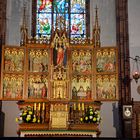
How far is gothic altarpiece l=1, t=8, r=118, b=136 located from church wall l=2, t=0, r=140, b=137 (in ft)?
8.35

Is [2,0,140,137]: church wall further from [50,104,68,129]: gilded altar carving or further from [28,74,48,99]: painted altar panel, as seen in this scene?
[50,104,68,129]: gilded altar carving

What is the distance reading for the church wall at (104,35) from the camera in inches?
586

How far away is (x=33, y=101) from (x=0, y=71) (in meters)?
2.14

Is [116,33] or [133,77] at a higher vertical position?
[116,33]

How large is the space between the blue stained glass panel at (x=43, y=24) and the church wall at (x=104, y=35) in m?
0.57

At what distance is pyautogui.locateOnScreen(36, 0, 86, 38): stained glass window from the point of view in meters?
16.5

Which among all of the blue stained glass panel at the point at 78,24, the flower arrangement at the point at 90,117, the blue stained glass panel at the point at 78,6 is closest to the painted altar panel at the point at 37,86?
the flower arrangement at the point at 90,117

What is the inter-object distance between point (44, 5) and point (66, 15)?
1.20 m

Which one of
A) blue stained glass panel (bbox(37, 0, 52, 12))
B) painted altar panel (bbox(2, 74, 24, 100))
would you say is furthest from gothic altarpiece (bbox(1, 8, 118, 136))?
blue stained glass panel (bbox(37, 0, 52, 12))

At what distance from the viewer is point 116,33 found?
15766 millimetres

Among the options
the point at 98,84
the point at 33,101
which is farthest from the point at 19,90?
the point at 98,84

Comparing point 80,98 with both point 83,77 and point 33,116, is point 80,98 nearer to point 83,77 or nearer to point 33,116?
point 83,77

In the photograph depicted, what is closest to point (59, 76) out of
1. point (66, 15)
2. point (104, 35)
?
point (104, 35)

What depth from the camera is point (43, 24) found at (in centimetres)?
1659
